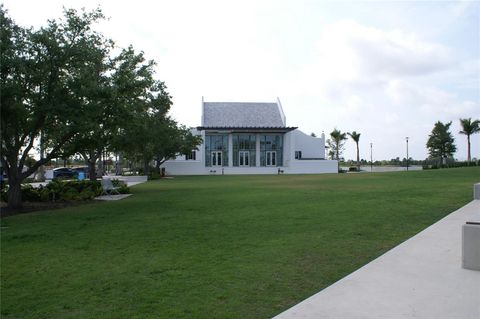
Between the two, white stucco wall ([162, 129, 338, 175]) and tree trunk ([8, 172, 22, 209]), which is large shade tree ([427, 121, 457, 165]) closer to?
white stucco wall ([162, 129, 338, 175])

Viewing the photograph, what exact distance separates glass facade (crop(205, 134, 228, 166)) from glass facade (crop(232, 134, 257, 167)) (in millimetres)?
1290

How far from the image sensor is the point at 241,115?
210 feet

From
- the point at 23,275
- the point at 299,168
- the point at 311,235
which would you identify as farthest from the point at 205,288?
the point at 299,168

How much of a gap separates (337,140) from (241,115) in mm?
27705

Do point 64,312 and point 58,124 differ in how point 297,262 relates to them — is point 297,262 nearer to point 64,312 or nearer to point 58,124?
point 64,312

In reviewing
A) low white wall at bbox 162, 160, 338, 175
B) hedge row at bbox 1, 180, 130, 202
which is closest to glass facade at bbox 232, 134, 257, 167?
low white wall at bbox 162, 160, 338, 175

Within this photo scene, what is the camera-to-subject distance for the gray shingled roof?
62438 millimetres

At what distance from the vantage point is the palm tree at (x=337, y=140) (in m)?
83.3

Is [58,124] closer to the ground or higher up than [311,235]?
higher up

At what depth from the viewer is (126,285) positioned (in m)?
5.48

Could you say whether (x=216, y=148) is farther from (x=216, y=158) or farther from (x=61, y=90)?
(x=61, y=90)

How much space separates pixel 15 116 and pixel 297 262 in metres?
10.6

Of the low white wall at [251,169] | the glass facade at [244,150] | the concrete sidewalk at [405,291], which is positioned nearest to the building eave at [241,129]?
the glass facade at [244,150]

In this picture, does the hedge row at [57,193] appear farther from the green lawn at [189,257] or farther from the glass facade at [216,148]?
the glass facade at [216,148]
